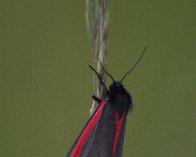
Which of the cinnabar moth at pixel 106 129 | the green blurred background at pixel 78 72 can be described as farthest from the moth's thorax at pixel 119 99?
the green blurred background at pixel 78 72

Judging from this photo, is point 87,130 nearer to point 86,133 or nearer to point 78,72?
point 86,133

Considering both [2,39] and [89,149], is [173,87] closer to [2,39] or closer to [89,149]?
[89,149]

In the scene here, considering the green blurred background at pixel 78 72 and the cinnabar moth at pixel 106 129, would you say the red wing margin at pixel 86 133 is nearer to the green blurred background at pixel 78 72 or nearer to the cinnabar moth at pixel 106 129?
the cinnabar moth at pixel 106 129

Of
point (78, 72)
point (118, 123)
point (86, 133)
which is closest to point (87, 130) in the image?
point (86, 133)

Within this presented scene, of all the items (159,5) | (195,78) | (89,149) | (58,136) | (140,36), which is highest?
(159,5)

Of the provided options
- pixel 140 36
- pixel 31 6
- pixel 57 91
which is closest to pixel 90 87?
pixel 57 91

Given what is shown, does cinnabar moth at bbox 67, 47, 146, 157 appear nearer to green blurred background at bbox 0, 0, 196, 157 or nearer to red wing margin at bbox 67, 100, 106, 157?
red wing margin at bbox 67, 100, 106, 157
